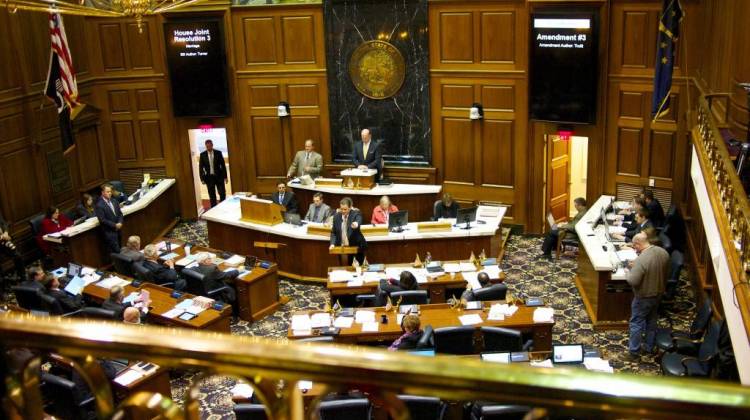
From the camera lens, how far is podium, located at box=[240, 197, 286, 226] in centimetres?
1288

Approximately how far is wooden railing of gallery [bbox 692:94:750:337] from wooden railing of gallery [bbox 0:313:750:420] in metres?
5.09

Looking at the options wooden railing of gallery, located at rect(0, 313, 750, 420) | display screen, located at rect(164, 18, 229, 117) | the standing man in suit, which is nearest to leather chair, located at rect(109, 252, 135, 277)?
display screen, located at rect(164, 18, 229, 117)

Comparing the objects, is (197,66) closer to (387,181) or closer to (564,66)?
(387,181)

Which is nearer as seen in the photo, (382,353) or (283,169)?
(382,353)

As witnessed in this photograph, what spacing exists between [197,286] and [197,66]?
230 inches

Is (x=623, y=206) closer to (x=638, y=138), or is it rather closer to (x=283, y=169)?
(x=638, y=138)

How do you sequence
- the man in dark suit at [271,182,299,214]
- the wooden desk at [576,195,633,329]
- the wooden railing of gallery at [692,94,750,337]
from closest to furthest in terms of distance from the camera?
the wooden railing of gallery at [692,94,750,337], the wooden desk at [576,195,633,329], the man in dark suit at [271,182,299,214]

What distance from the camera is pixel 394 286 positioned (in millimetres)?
10227

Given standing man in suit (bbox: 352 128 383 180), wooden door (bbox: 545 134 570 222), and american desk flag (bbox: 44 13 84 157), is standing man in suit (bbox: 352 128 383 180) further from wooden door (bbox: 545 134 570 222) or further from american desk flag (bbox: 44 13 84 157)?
american desk flag (bbox: 44 13 84 157)

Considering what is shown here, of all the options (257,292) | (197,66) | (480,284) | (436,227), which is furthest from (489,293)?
(197,66)

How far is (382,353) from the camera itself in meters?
1.25

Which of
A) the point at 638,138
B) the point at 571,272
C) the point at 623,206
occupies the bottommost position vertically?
the point at 571,272

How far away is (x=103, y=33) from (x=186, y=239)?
4.43 metres

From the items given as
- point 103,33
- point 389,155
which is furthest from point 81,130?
point 389,155
